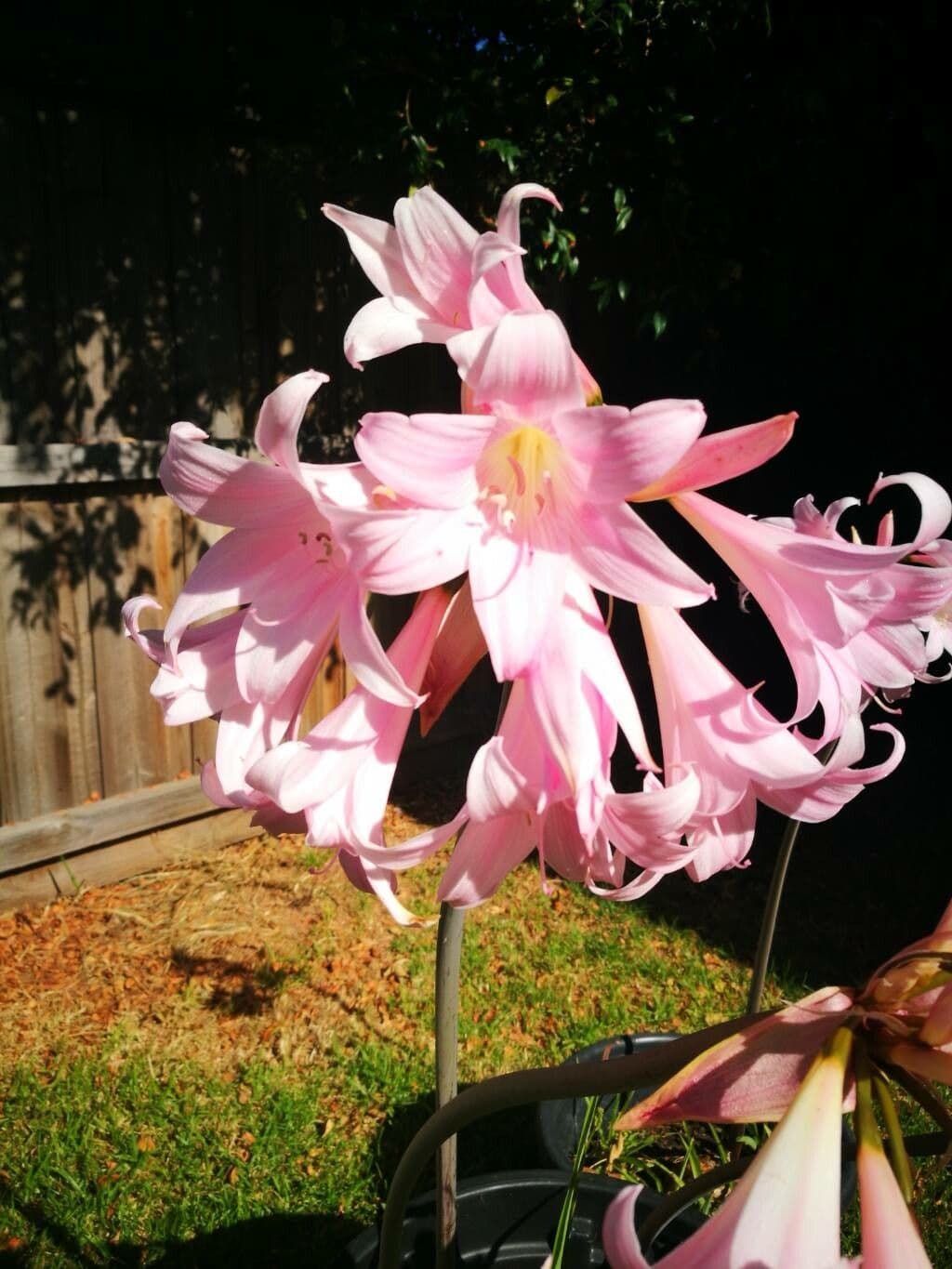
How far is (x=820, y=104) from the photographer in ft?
11.5

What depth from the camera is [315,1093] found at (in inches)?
118

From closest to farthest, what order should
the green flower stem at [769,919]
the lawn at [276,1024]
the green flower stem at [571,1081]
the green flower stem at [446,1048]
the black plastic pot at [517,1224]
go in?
the green flower stem at [571,1081]
the green flower stem at [446,1048]
the black plastic pot at [517,1224]
the green flower stem at [769,919]
the lawn at [276,1024]

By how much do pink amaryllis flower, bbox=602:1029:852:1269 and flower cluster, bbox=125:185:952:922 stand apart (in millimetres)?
237

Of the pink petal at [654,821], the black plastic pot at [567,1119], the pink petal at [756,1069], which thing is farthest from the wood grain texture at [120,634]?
the pink petal at [756,1069]

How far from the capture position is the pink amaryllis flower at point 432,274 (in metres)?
0.80

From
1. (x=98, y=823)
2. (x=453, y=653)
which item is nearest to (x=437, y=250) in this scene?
(x=453, y=653)

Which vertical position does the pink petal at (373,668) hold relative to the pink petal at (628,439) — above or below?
below

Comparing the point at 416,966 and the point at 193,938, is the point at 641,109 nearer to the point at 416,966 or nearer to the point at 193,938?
the point at 416,966

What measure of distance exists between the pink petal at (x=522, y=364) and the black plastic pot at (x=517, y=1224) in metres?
1.59

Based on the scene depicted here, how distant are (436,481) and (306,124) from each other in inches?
148

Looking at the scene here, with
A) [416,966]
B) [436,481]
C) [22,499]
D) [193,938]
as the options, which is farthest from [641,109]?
[193,938]

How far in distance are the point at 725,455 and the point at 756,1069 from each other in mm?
528

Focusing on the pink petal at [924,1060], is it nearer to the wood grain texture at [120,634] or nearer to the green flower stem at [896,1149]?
the green flower stem at [896,1149]

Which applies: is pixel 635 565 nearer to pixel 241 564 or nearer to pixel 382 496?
pixel 382 496
